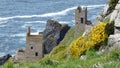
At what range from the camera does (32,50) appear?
89.5m

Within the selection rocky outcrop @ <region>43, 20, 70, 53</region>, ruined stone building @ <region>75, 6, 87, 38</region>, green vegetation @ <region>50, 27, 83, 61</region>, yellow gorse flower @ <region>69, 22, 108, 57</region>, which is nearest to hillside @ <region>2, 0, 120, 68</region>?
yellow gorse flower @ <region>69, 22, 108, 57</region>

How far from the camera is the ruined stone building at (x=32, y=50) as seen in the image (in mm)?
87688

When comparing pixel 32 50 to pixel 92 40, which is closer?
pixel 92 40

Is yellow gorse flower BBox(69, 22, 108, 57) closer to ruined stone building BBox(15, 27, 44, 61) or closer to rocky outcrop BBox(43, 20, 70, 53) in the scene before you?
ruined stone building BBox(15, 27, 44, 61)

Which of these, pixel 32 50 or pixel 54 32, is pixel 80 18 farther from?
pixel 54 32

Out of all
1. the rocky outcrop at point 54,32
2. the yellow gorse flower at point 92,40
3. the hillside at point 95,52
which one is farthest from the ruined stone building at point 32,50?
the yellow gorse flower at point 92,40

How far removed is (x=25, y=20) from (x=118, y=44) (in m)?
163

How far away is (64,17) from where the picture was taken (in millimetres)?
193250

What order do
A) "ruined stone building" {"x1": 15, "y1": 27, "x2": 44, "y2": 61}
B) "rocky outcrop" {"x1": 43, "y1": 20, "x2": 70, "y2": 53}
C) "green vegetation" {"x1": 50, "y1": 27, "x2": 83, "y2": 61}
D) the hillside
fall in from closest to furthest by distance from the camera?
the hillside, "green vegetation" {"x1": 50, "y1": 27, "x2": 83, "y2": 61}, "ruined stone building" {"x1": 15, "y1": 27, "x2": 44, "y2": 61}, "rocky outcrop" {"x1": 43, "y1": 20, "x2": 70, "y2": 53}

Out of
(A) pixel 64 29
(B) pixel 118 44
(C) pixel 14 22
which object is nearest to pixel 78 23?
(A) pixel 64 29

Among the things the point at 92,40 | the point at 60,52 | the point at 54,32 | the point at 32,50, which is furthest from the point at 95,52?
the point at 54,32

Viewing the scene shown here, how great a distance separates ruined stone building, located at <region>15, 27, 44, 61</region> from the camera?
8769 centimetres

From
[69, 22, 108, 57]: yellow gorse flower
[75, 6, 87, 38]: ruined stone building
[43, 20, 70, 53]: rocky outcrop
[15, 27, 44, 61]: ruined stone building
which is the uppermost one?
[69, 22, 108, 57]: yellow gorse flower

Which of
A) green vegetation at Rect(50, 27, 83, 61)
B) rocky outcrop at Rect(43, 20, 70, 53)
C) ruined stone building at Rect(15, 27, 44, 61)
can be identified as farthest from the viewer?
rocky outcrop at Rect(43, 20, 70, 53)
